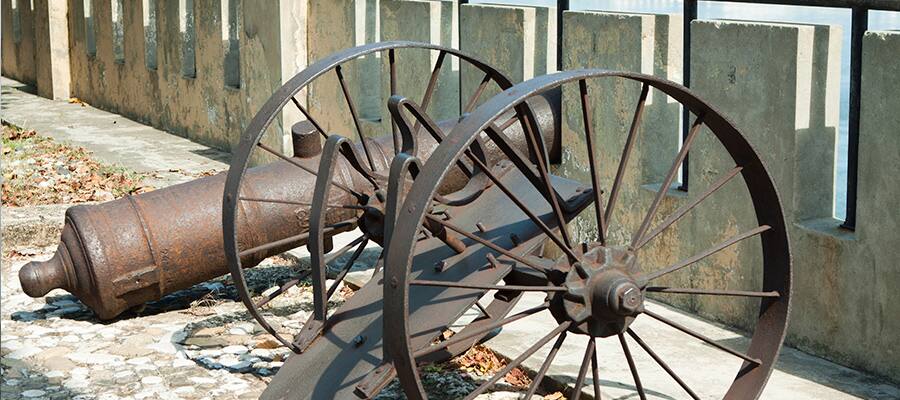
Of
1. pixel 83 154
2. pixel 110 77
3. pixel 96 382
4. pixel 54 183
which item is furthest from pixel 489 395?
pixel 110 77

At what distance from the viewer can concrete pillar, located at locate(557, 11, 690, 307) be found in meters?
6.24

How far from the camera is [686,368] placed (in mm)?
4934

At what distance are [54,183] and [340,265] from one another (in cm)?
381

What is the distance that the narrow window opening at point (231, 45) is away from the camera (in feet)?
37.2

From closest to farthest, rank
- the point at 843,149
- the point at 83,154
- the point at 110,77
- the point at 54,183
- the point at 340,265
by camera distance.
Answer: the point at 340,265 → the point at 54,183 → the point at 843,149 → the point at 83,154 → the point at 110,77

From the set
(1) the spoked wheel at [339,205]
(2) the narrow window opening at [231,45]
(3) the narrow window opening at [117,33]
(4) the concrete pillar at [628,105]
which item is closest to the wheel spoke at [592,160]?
(1) the spoked wheel at [339,205]

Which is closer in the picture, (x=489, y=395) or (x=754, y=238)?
(x=489, y=395)

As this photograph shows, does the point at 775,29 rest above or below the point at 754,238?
above

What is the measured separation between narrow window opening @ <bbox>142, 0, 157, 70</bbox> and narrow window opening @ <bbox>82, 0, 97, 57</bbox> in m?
2.28

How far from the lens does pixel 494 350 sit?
5312mm

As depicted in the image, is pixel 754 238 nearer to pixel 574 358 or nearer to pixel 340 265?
pixel 574 358

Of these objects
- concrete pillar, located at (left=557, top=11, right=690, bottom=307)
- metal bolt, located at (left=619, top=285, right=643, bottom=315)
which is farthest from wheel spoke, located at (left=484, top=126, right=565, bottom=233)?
concrete pillar, located at (left=557, top=11, right=690, bottom=307)

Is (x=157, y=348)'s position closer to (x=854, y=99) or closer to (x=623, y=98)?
(x=623, y=98)

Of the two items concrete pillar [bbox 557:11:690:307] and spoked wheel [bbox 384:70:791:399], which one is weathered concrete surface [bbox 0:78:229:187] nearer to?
concrete pillar [bbox 557:11:690:307]
